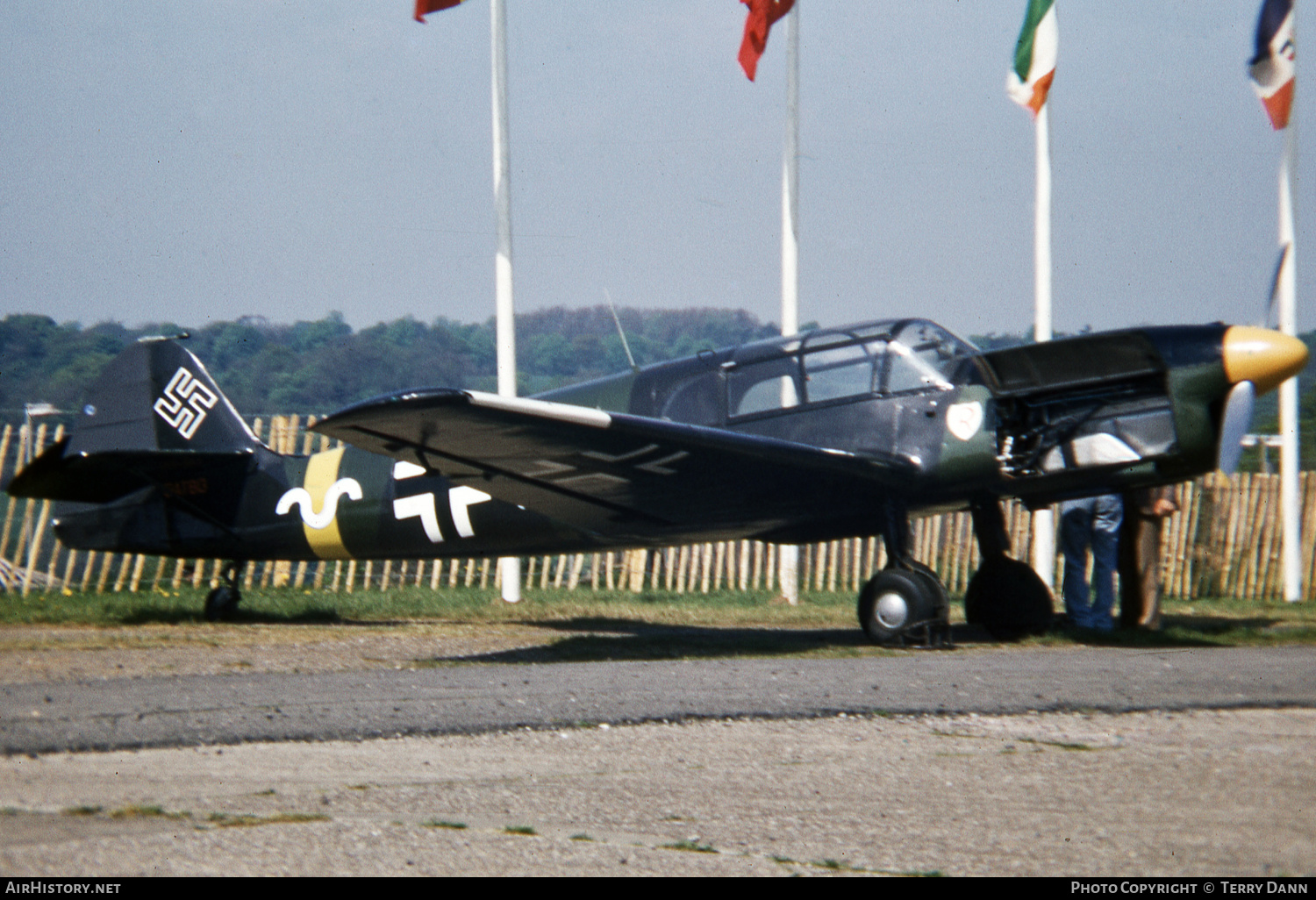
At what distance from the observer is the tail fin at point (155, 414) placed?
10.9 m

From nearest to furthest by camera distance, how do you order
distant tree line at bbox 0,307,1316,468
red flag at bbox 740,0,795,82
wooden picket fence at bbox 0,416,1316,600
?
A: red flag at bbox 740,0,795,82 → wooden picket fence at bbox 0,416,1316,600 → distant tree line at bbox 0,307,1316,468

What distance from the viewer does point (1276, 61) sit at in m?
13.0

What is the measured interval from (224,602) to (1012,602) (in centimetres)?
682

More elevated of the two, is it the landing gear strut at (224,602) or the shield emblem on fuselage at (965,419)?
the shield emblem on fuselage at (965,419)

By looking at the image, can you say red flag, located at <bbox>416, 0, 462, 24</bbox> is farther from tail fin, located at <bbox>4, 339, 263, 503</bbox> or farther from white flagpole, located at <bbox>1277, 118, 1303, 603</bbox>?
white flagpole, located at <bbox>1277, 118, 1303, 603</bbox>

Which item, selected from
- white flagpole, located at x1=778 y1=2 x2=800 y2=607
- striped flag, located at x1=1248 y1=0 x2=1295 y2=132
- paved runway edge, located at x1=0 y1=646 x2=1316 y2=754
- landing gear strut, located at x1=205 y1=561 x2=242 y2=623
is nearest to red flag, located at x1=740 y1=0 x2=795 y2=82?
white flagpole, located at x1=778 y1=2 x2=800 y2=607

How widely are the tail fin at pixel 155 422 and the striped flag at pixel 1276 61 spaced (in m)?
11.1

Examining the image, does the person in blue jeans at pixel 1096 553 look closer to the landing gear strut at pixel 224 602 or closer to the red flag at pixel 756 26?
the red flag at pixel 756 26

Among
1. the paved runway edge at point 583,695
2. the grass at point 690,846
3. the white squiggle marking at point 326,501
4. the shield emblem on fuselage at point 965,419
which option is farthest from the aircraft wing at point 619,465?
the grass at point 690,846

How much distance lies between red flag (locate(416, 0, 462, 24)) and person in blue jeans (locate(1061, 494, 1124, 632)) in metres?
7.96

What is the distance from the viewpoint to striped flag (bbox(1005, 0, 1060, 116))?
12750 mm

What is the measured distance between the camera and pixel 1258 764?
4.14 meters
